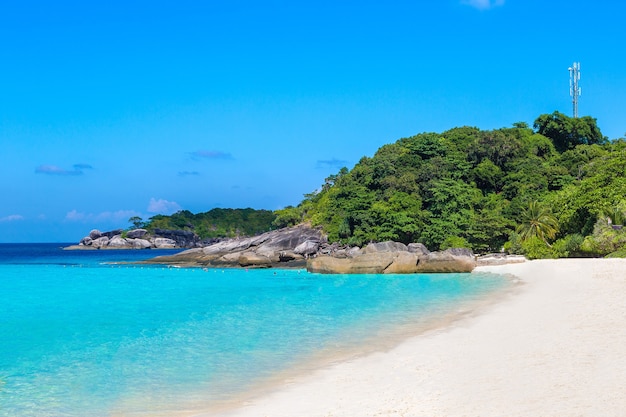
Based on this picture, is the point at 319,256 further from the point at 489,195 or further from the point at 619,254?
the point at 619,254

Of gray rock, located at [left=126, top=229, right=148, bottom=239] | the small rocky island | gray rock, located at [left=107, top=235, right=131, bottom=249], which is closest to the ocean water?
the small rocky island

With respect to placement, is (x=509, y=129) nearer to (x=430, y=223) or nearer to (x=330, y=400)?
(x=430, y=223)

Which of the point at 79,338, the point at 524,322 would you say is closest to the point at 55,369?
the point at 79,338

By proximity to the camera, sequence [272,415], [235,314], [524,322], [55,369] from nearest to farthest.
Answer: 1. [272,415]
2. [55,369]
3. [524,322]
4. [235,314]

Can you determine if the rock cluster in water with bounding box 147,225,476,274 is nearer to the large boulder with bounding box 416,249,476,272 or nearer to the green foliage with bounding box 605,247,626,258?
the large boulder with bounding box 416,249,476,272

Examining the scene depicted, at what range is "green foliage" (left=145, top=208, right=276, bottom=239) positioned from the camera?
115062 mm

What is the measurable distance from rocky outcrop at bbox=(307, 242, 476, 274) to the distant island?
19.0 ft

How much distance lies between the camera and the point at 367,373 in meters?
8.70

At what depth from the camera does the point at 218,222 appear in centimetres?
11944

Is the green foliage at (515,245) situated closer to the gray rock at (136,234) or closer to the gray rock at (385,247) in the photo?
the gray rock at (385,247)

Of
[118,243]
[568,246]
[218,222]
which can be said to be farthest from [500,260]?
[218,222]

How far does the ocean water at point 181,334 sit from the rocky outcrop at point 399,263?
136 inches

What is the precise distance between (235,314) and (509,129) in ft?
163

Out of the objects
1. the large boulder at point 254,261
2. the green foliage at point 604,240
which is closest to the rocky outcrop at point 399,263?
the green foliage at point 604,240
